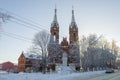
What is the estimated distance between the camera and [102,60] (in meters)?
85.1

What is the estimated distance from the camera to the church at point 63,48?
3196 inches

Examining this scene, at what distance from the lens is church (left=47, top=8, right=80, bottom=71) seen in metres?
81.2

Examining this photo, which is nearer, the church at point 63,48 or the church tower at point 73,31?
the church at point 63,48

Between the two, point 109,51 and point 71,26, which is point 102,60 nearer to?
point 109,51

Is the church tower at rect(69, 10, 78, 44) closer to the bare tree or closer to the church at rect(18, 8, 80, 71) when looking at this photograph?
the church at rect(18, 8, 80, 71)

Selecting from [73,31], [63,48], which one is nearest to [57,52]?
[63,48]

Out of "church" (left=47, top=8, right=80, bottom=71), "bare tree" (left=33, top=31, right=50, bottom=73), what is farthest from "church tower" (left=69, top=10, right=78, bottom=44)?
"bare tree" (left=33, top=31, right=50, bottom=73)

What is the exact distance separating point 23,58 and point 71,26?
1011 inches

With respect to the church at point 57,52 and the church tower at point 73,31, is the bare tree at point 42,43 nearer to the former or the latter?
the church at point 57,52

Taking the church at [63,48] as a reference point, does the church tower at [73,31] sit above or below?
above

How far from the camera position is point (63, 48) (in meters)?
98.9

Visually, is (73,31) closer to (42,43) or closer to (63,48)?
(63,48)

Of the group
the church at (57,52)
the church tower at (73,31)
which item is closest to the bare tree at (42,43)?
the church at (57,52)

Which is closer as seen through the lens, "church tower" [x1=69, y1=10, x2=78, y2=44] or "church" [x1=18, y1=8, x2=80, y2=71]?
"church" [x1=18, y1=8, x2=80, y2=71]
